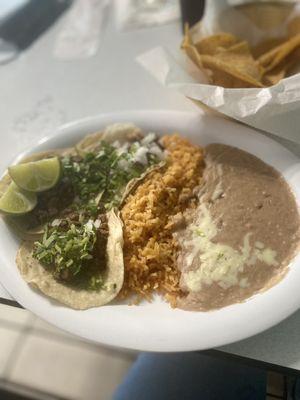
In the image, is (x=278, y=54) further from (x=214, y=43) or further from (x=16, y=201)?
(x=16, y=201)

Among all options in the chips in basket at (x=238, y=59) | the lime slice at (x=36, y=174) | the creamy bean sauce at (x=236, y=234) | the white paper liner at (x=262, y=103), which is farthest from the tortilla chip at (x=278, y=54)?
the lime slice at (x=36, y=174)

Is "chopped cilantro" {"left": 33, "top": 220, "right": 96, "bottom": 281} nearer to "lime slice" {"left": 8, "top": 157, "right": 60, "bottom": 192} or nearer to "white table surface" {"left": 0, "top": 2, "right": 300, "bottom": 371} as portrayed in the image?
"lime slice" {"left": 8, "top": 157, "right": 60, "bottom": 192}

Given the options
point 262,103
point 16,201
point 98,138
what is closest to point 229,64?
point 262,103

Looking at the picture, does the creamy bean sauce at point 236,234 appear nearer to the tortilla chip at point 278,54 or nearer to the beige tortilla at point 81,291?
the beige tortilla at point 81,291

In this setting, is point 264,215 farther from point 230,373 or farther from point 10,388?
point 10,388

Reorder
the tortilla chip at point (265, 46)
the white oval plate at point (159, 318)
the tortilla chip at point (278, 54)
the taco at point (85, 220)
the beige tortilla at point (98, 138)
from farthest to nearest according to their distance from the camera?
the tortilla chip at point (265, 46) < the tortilla chip at point (278, 54) < the beige tortilla at point (98, 138) < the taco at point (85, 220) < the white oval plate at point (159, 318)

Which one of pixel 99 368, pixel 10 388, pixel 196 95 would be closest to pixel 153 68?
pixel 196 95

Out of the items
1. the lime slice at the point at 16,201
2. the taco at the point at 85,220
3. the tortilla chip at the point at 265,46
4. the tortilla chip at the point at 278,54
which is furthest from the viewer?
the tortilla chip at the point at 265,46
